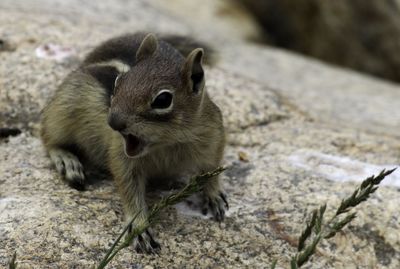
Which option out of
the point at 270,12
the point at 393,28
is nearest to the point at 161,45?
the point at 393,28

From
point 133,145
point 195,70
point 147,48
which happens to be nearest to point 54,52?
point 147,48

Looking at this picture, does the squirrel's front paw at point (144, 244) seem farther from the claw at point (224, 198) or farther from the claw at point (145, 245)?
the claw at point (224, 198)

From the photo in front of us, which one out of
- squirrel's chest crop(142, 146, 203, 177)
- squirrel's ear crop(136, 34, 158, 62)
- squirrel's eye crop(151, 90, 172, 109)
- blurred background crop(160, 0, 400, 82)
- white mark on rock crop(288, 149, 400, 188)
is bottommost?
blurred background crop(160, 0, 400, 82)

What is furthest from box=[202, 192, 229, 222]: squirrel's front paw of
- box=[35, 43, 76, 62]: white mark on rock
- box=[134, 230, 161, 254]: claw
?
box=[35, 43, 76, 62]: white mark on rock

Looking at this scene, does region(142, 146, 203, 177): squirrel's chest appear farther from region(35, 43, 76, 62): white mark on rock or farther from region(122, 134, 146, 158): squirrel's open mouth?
region(35, 43, 76, 62): white mark on rock

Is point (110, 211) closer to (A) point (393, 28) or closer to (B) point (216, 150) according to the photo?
(B) point (216, 150)

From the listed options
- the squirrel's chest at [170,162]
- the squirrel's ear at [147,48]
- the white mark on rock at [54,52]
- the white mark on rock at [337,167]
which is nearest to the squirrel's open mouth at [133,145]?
the squirrel's chest at [170,162]

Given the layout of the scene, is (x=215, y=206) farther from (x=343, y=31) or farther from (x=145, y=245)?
(x=343, y=31)
